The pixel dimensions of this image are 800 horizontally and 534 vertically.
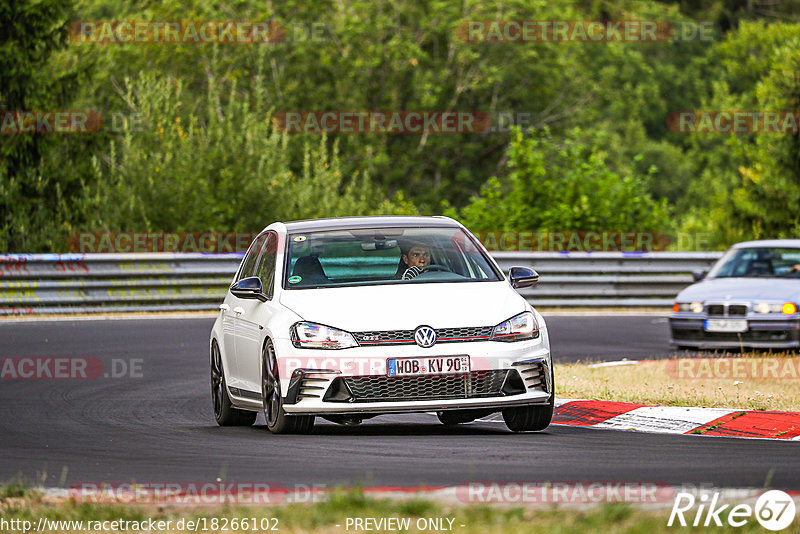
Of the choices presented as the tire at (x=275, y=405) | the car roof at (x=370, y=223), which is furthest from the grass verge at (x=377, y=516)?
the car roof at (x=370, y=223)

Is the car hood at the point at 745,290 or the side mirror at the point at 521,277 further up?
the side mirror at the point at 521,277

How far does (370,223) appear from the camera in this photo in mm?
11516

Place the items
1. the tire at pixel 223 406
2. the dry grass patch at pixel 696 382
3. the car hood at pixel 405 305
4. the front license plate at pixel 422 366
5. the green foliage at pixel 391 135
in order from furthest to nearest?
the green foliage at pixel 391 135 → the dry grass patch at pixel 696 382 → the tire at pixel 223 406 → the car hood at pixel 405 305 → the front license plate at pixel 422 366

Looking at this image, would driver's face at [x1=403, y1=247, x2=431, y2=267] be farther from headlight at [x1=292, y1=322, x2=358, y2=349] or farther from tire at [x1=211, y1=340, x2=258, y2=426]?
→ tire at [x1=211, y1=340, x2=258, y2=426]

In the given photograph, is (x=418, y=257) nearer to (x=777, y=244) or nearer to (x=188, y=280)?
(x=777, y=244)

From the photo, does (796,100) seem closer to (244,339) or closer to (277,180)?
(277,180)

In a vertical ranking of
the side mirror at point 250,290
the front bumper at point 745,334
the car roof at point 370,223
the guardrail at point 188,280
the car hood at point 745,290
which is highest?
the car roof at point 370,223

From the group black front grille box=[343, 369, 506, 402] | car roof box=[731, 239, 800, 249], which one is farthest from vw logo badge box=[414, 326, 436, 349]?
car roof box=[731, 239, 800, 249]

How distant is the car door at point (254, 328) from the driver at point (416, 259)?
0.96 meters

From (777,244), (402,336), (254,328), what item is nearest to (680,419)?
(402,336)

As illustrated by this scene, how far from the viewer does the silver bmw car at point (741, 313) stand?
59.6 feet

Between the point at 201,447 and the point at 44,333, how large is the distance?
10799 mm

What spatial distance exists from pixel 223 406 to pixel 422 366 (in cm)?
243

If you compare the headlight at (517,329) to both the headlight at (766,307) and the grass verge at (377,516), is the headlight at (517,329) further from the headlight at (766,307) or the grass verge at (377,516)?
the headlight at (766,307)
